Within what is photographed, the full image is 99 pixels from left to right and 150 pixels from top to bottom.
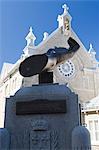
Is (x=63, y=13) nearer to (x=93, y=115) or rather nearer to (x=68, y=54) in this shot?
(x=93, y=115)

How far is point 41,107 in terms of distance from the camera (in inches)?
267

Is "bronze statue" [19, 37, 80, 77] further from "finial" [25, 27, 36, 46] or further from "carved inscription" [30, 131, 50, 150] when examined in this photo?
"finial" [25, 27, 36, 46]

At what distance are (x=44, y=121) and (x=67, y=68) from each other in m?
23.2

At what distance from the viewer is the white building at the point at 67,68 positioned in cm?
2853

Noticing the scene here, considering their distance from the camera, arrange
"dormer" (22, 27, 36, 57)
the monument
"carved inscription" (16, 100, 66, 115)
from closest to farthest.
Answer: the monument < "carved inscription" (16, 100, 66, 115) < "dormer" (22, 27, 36, 57)

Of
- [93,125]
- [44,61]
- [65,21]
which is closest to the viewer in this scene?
[44,61]

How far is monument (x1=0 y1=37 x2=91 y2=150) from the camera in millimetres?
6367

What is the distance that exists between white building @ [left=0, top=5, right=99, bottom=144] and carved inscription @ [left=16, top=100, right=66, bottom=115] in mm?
19885

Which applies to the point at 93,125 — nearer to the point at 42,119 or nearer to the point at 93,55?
the point at 93,55

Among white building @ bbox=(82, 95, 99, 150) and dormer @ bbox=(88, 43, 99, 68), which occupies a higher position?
dormer @ bbox=(88, 43, 99, 68)

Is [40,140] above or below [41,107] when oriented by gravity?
below

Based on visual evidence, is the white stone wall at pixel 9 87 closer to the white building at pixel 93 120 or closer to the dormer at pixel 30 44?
the dormer at pixel 30 44

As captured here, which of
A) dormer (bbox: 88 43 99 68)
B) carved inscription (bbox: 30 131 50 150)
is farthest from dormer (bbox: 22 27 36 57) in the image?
carved inscription (bbox: 30 131 50 150)

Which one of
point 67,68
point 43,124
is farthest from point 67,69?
point 43,124
